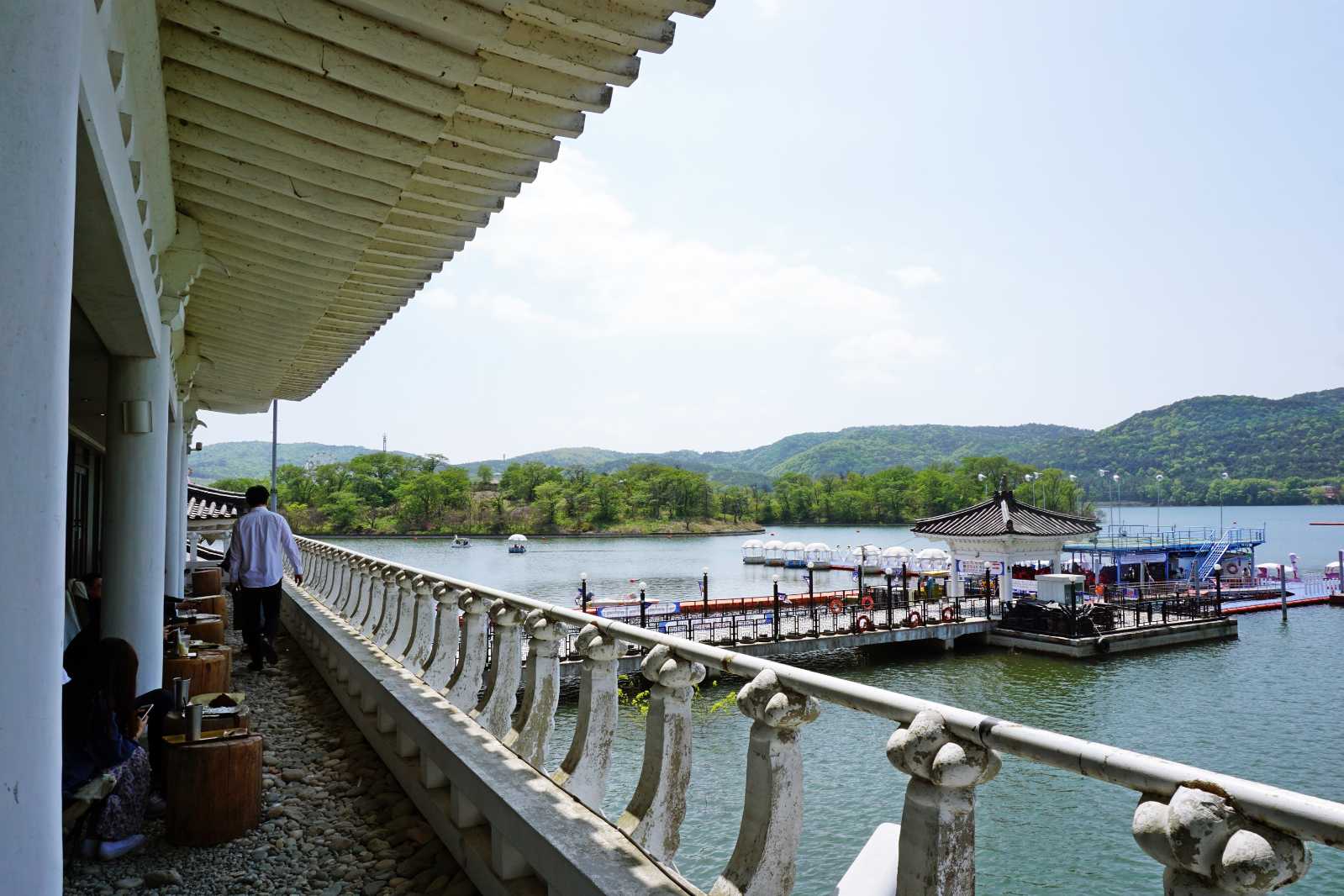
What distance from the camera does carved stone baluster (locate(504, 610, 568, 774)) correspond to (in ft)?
13.2

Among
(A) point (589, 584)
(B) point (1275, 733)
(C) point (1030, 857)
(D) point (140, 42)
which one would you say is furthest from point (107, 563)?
(A) point (589, 584)

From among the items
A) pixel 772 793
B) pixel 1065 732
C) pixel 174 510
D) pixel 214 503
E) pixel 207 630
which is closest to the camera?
pixel 772 793

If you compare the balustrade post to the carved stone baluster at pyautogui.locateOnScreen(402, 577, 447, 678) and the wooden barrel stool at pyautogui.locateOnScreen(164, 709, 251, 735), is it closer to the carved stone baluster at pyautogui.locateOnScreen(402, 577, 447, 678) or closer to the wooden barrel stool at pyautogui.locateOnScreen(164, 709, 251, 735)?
the carved stone baluster at pyautogui.locateOnScreen(402, 577, 447, 678)

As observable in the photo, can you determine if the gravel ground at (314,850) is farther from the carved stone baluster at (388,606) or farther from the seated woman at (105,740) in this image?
Answer: the carved stone baluster at (388,606)

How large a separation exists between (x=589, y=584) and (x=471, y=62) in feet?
190

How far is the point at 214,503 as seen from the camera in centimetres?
1998

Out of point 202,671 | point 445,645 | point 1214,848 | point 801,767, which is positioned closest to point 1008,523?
point 445,645

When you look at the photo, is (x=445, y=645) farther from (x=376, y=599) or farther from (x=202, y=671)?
(x=376, y=599)

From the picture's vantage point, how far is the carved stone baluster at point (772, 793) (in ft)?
7.64

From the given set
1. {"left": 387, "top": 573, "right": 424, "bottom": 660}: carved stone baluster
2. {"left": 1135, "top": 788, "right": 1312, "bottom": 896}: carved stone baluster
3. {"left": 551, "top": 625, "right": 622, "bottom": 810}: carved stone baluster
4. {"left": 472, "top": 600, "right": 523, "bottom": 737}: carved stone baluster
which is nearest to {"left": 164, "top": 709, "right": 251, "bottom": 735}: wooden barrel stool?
{"left": 472, "top": 600, "right": 523, "bottom": 737}: carved stone baluster

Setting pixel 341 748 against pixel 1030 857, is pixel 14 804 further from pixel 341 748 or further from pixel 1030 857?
pixel 1030 857

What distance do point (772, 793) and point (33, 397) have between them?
1882 millimetres

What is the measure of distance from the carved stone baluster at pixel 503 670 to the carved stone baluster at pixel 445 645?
1.03 meters

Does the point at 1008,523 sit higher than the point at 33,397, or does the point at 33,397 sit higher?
the point at 33,397
